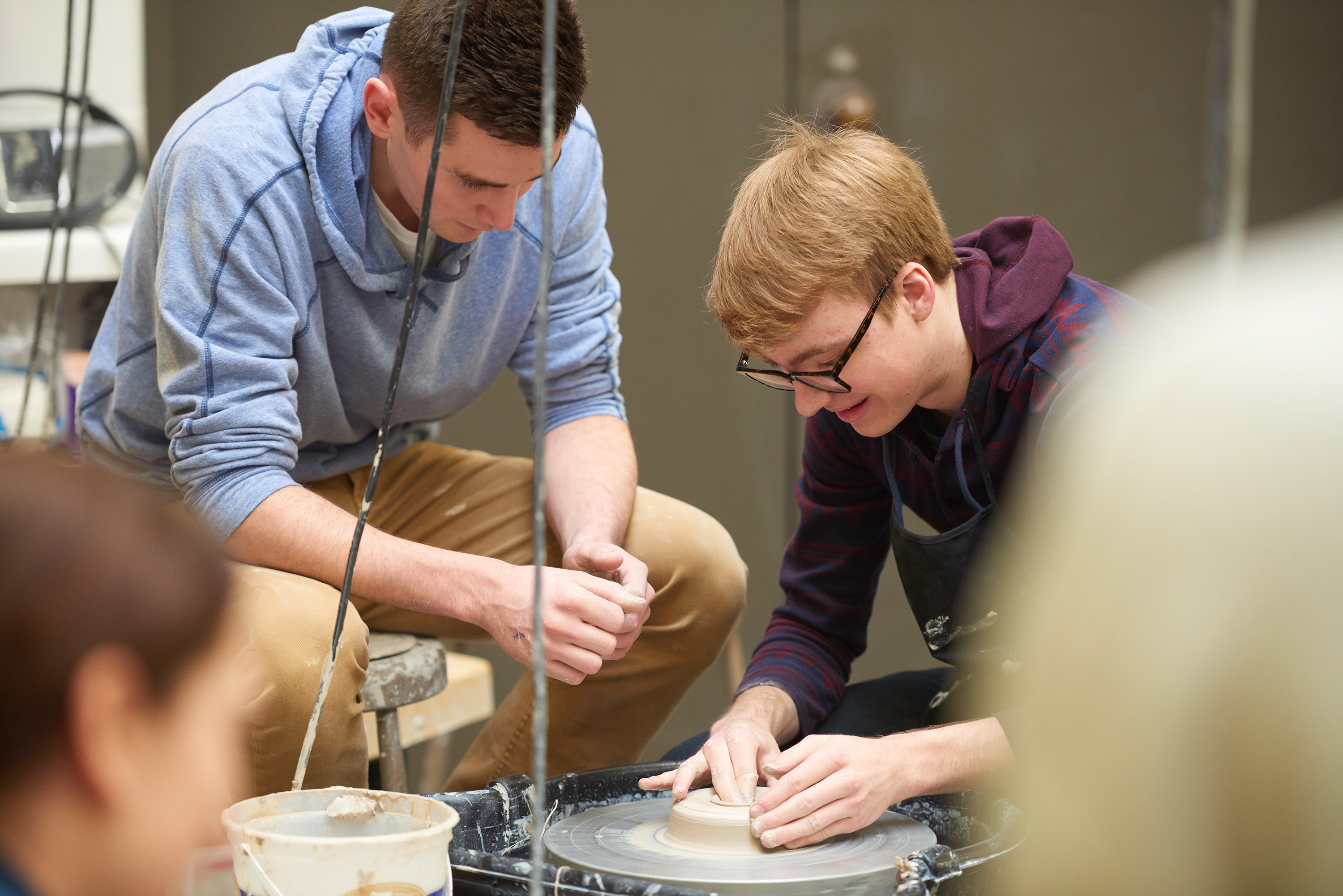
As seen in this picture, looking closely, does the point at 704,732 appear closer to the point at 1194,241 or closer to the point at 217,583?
the point at 217,583

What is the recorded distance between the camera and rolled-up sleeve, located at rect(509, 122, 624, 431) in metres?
1.83

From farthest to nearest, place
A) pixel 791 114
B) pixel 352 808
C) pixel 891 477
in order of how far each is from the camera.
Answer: pixel 791 114 < pixel 891 477 < pixel 352 808

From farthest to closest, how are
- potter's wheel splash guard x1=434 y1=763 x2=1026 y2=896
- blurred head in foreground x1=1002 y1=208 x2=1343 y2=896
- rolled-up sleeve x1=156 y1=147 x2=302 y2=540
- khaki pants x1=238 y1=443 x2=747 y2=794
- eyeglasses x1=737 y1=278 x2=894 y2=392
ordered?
khaki pants x1=238 y1=443 x2=747 y2=794 → rolled-up sleeve x1=156 y1=147 x2=302 y2=540 → eyeglasses x1=737 y1=278 x2=894 y2=392 → potter's wheel splash guard x1=434 y1=763 x2=1026 y2=896 → blurred head in foreground x1=1002 y1=208 x2=1343 y2=896

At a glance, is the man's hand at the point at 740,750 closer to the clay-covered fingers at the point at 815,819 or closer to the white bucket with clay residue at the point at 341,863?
the clay-covered fingers at the point at 815,819

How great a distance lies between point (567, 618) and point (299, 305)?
22.3 inches

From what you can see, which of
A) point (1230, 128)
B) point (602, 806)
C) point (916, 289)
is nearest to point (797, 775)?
point (602, 806)

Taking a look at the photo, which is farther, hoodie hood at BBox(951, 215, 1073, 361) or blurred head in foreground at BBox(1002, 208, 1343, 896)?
hoodie hood at BBox(951, 215, 1073, 361)

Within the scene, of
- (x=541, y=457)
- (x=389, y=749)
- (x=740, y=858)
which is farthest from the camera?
(x=389, y=749)

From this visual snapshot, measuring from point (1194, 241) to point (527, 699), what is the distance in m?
2.37

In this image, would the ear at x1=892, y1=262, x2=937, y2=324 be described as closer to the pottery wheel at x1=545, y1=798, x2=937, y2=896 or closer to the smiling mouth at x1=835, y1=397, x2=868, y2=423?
the smiling mouth at x1=835, y1=397, x2=868, y2=423

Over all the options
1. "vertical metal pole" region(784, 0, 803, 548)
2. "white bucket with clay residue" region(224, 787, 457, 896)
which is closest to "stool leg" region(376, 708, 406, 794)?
"white bucket with clay residue" region(224, 787, 457, 896)

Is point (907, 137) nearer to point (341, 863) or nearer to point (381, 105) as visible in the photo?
point (381, 105)

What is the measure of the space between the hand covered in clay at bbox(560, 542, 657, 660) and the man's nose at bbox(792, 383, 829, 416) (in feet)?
1.04

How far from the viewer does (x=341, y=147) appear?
61.2 inches
